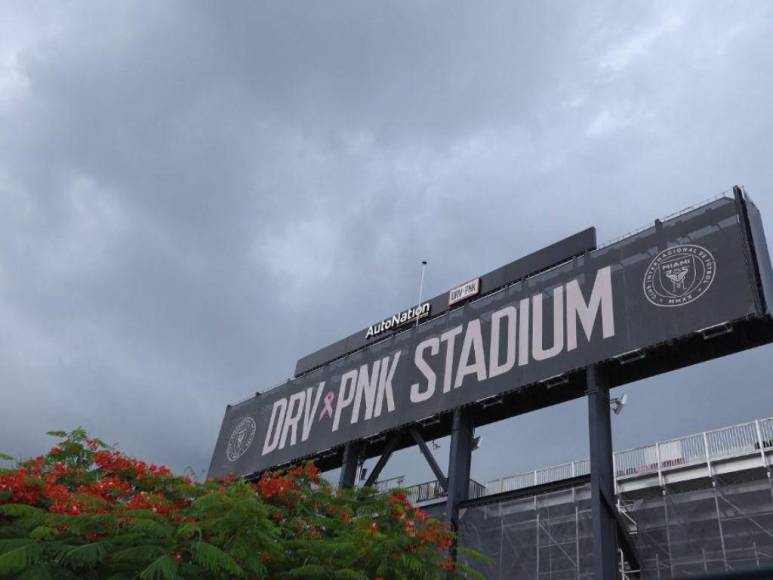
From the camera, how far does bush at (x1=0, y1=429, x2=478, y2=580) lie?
520 inches

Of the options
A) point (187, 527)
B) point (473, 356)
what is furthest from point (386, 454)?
point (187, 527)

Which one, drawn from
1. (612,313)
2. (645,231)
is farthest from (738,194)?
(612,313)

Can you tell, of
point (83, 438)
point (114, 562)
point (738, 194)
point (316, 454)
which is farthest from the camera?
point (316, 454)

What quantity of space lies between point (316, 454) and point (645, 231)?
63.5ft

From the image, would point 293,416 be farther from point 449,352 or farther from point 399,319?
point 449,352

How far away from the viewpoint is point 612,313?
27.3 metres

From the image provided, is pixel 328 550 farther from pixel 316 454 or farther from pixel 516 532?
pixel 316 454

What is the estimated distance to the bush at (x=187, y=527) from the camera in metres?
13.2

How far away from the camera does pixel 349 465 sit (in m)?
35.8

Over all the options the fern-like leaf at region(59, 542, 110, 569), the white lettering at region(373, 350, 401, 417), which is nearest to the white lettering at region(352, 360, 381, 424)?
the white lettering at region(373, 350, 401, 417)

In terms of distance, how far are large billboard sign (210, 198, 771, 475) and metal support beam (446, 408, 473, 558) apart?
981mm

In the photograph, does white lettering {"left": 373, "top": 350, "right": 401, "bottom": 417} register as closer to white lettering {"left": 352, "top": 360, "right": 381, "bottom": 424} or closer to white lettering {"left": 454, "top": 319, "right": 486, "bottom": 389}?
white lettering {"left": 352, "top": 360, "right": 381, "bottom": 424}

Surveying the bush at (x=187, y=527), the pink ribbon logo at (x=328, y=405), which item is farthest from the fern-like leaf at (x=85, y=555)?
the pink ribbon logo at (x=328, y=405)

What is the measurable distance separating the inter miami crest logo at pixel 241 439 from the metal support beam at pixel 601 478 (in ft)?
72.5
